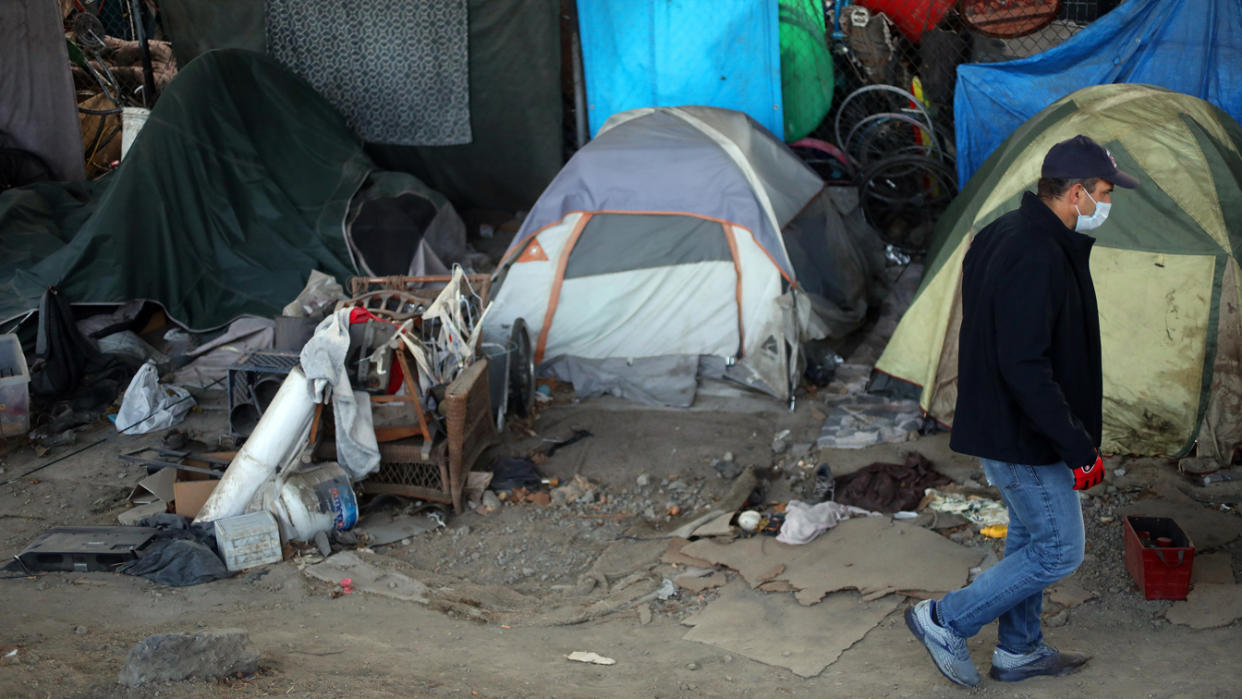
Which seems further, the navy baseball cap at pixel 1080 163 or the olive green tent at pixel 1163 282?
the olive green tent at pixel 1163 282

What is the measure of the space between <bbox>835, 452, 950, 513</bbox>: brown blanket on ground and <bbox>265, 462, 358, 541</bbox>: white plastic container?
2707 millimetres

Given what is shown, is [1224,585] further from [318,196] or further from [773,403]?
[318,196]

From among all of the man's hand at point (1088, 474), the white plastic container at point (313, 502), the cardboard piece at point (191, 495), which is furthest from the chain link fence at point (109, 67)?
the man's hand at point (1088, 474)

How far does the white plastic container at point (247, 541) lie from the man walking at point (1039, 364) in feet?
11.1

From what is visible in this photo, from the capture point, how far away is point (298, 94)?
9.58 m

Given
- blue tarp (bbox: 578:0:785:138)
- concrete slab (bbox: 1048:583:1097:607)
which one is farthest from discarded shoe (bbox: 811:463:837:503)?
blue tarp (bbox: 578:0:785:138)

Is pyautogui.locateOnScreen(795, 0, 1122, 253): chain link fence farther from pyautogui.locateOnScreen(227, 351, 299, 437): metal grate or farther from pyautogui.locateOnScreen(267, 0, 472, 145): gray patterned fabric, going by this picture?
pyautogui.locateOnScreen(227, 351, 299, 437): metal grate

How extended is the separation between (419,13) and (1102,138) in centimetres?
630

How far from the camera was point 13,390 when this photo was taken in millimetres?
6684

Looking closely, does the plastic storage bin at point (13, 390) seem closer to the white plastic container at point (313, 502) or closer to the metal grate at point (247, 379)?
the metal grate at point (247, 379)

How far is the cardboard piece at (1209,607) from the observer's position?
406 centimetres

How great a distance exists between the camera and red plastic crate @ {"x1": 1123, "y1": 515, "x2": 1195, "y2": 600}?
4195mm

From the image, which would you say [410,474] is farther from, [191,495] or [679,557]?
[679,557]

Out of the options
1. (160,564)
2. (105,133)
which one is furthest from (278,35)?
(160,564)
